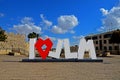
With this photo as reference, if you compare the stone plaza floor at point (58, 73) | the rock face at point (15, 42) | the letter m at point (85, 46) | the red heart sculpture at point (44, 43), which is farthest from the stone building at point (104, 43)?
the stone plaza floor at point (58, 73)

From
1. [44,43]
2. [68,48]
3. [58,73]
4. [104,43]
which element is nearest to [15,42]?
[104,43]

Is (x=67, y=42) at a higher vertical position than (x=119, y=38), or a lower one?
lower

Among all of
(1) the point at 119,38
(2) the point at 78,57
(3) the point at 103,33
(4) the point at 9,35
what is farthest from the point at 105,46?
(2) the point at 78,57

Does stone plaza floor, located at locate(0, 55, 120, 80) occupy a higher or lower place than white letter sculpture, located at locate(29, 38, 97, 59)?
lower

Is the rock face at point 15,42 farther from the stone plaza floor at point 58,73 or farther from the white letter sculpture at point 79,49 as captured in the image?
the stone plaza floor at point 58,73

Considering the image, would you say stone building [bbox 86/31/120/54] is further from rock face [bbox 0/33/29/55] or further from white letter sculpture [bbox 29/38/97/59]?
white letter sculpture [bbox 29/38/97/59]

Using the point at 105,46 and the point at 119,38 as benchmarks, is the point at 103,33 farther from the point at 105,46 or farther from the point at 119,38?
the point at 119,38

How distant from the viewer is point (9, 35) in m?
87.7

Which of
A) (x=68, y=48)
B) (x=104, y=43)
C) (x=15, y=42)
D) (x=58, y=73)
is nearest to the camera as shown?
(x=58, y=73)

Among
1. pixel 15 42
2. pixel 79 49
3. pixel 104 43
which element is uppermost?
pixel 104 43

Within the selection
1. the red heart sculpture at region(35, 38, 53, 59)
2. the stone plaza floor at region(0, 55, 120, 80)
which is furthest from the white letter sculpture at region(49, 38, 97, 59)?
the stone plaza floor at region(0, 55, 120, 80)

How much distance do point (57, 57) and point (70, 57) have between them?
161 cm

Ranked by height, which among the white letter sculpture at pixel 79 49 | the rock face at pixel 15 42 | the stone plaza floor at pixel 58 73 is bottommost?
the stone plaza floor at pixel 58 73

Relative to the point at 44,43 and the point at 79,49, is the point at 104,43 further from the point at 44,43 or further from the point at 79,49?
the point at 44,43
